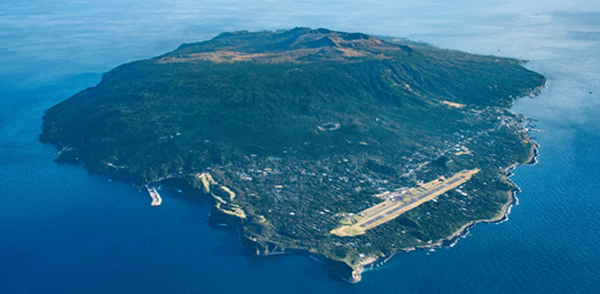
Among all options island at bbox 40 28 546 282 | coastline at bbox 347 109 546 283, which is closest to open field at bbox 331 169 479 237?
island at bbox 40 28 546 282

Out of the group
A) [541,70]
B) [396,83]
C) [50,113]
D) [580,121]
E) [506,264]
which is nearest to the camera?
[506,264]

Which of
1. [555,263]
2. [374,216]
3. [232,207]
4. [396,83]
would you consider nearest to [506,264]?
[555,263]

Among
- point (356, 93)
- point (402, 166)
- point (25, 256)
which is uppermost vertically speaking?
point (356, 93)

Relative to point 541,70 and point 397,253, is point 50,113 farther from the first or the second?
point 541,70

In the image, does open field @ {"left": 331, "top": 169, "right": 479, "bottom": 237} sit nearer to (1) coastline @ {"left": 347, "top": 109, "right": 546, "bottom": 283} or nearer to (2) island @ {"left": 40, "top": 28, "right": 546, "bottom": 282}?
(2) island @ {"left": 40, "top": 28, "right": 546, "bottom": 282}

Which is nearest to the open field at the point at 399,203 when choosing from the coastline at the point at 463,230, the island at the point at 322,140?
the island at the point at 322,140

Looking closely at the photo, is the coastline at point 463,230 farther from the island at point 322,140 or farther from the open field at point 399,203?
the open field at point 399,203
